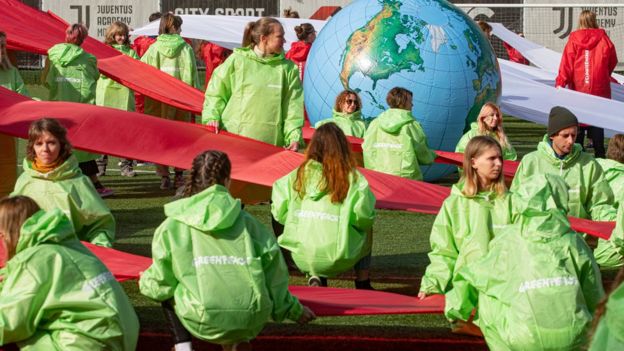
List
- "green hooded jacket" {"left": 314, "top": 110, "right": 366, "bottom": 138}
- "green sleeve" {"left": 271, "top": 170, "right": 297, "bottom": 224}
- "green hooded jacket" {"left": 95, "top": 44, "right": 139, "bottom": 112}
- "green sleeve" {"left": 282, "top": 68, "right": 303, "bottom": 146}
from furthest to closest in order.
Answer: "green hooded jacket" {"left": 95, "top": 44, "right": 139, "bottom": 112}
"green hooded jacket" {"left": 314, "top": 110, "right": 366, "bottom": 138}
"green sleeve" {"left": 282, "top": 68, "right": 303, "bottom": 146}
"green sleeve" {"left": 271, "top": 170, "right": 297, "bottom": 224}

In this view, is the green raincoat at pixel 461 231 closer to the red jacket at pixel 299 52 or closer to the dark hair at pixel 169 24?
the dark hair at pixel 169 24

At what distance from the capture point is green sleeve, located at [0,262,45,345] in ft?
17.0

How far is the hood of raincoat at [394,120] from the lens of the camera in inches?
435

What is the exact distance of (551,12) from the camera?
28.1m

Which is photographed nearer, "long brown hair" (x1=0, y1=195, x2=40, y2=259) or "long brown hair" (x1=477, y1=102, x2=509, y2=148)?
"long brown hair" (x1=0, y1=195, x2=40, y2=259)

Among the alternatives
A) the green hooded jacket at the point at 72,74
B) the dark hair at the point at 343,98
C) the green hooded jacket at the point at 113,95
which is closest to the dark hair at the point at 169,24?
the green hooded jacket at the point at 113,95

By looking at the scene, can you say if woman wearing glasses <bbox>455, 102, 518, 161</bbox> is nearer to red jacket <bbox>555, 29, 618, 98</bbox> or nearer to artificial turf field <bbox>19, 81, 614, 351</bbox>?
artificial turf field <bbox>19, 81, 614, 351</bbox>

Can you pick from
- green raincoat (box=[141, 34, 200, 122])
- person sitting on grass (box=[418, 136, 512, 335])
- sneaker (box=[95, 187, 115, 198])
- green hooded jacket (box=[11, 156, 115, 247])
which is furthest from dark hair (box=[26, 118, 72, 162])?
green raincoat (box=[141, 34, 200, 122])

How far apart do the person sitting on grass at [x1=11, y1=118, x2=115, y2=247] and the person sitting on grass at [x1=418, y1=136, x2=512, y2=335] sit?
188 cm

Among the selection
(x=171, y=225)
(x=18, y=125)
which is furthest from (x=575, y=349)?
(x=18, y=125)

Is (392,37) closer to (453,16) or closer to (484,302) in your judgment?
(453,16)

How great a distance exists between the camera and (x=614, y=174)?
30.7 ft

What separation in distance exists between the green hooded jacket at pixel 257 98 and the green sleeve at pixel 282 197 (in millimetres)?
1568

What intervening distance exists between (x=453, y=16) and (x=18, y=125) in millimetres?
5673
